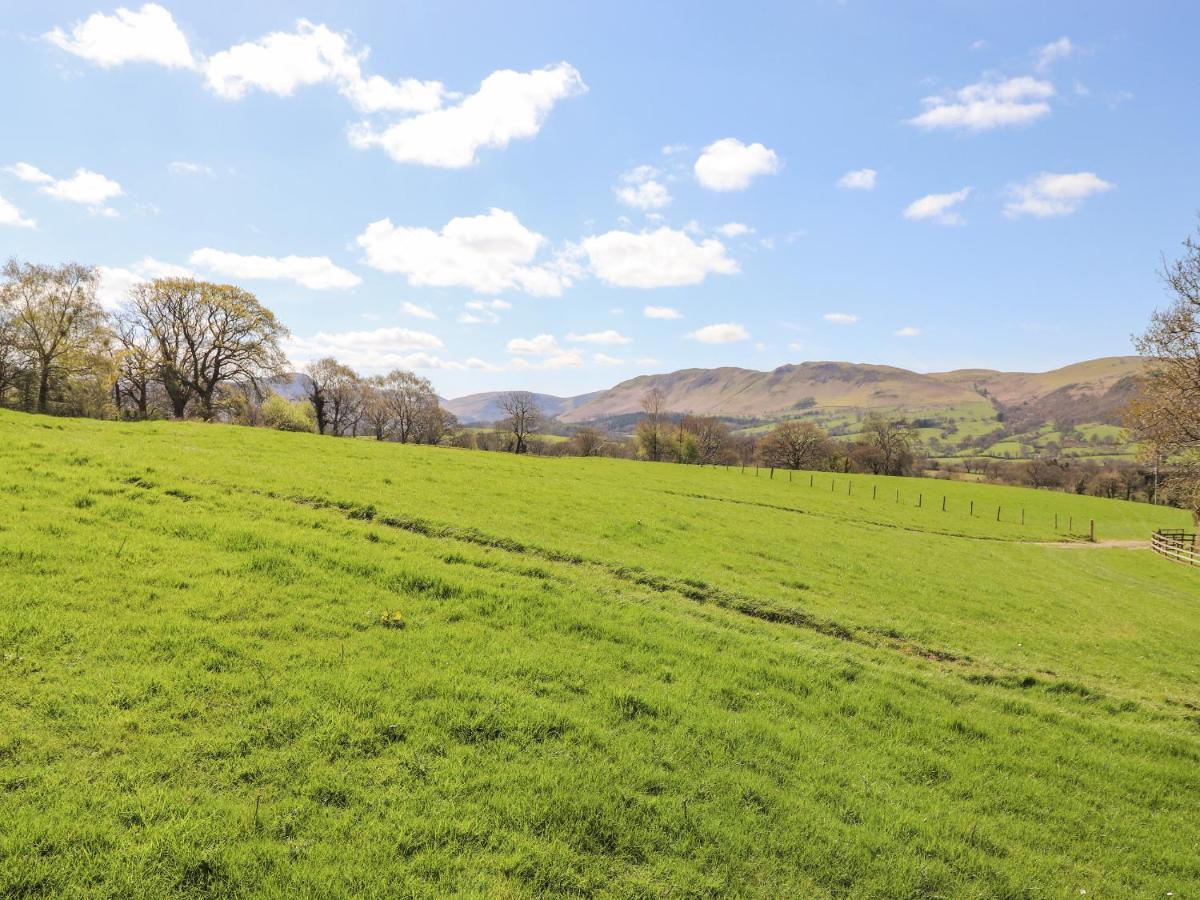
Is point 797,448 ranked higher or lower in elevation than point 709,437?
lower

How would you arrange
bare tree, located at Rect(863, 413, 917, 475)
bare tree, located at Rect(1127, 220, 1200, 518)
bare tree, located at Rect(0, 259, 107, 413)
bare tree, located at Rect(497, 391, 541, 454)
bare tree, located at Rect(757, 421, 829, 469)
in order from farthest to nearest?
bare tree, located at Rect(863, 413, 917, 475), bare tree, located at Rect(757, 421, 829, 469), bare tree, located at Rect(497, 391, 541, 454), bare tree, located at Rect(0, 259, 107, 413), bare tree, located at Rect(1127, 220, 1200, 518)

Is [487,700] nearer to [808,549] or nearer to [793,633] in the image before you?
[793,633]

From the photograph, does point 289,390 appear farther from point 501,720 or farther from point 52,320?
point 501,720

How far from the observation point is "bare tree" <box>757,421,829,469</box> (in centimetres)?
11512

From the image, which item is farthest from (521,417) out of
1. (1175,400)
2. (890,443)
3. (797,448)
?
(1175,400)

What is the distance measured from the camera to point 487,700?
7.51 meters

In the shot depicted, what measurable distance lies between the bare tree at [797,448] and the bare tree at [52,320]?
106m

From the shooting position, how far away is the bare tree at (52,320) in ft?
161

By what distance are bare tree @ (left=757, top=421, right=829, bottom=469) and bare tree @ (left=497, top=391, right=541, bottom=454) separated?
4985cm

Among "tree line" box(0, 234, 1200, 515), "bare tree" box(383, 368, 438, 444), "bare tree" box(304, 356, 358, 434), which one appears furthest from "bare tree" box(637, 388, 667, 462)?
"bare tree" box(304, 356, 358, 434)

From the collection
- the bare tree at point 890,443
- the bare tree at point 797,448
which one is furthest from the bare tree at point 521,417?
the bare tree at point 890,443

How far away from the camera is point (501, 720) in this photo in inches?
282

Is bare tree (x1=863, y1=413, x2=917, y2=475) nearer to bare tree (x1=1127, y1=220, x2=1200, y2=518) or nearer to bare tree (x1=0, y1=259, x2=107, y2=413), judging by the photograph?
bare tree (x1=1127, y1=220, x2=1200, y2=518)

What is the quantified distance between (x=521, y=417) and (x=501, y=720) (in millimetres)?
103786
